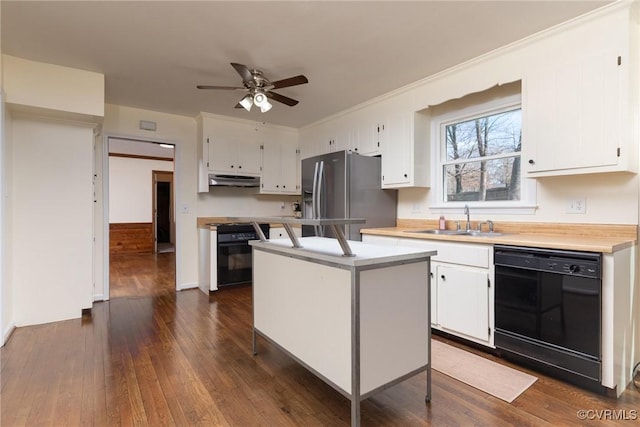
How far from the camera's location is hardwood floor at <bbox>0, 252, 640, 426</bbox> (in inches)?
65.5

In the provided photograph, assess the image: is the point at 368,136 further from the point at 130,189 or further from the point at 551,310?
the point at 130,189

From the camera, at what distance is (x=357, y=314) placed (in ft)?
4.88

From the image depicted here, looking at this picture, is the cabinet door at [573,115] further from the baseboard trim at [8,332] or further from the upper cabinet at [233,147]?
the baseboard trim at [8,332]

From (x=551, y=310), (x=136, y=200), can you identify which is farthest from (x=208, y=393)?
(x=136, y=200)

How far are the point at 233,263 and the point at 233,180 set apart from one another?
3.90ft

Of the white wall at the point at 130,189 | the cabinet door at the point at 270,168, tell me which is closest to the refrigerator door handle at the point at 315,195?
the cabinet door at the point at 270,168

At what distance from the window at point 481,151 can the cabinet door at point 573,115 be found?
1.26ft

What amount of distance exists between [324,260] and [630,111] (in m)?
2.18

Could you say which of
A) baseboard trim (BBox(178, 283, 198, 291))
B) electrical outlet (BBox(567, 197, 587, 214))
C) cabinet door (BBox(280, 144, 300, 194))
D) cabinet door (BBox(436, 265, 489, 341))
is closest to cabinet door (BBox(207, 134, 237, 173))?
cabinet door (BBox(280, 144, 300, 194))

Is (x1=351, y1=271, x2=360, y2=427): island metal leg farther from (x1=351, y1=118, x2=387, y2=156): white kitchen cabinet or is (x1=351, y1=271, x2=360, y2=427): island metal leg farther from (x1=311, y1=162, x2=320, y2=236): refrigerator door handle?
(x1=351, y1=118, x2=387, y2=156): white kitchen cabinet

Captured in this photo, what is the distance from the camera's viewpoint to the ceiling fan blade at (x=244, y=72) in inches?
97.9

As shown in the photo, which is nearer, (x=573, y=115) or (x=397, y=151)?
(x=573, y=115)

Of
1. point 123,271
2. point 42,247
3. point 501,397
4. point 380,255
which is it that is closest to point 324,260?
point 380,255

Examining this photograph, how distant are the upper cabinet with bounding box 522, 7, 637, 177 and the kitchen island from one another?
1387 mm
